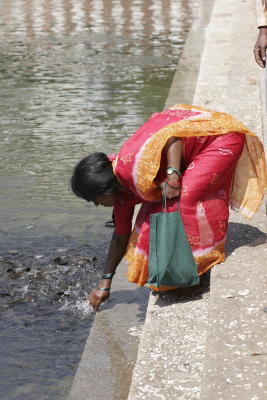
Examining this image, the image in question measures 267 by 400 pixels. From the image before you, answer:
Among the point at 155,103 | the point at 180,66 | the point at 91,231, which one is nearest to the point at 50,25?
the point at 180,66

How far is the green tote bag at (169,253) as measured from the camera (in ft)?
14.2

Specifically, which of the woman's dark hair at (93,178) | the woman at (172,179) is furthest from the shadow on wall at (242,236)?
the woman's dark hair at (93,178)

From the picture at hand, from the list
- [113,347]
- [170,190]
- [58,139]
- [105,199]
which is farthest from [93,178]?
[58,139]

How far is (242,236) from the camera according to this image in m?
4.93

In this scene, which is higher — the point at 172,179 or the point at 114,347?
the point at 172,179

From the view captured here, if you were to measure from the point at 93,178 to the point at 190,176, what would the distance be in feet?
1.50

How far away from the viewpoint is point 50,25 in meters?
14.2

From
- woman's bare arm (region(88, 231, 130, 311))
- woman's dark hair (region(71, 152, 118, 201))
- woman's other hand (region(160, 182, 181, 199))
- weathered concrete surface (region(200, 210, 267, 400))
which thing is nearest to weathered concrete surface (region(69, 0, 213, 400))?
woman's bare arm (region(88, 231, 130, 311))

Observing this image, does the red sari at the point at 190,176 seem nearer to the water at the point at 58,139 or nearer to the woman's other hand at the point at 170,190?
the woman's other hand at the point at 170,190

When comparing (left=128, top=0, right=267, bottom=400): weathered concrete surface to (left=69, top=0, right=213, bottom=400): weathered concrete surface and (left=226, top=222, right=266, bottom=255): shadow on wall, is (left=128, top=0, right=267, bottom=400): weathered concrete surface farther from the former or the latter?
(left=69, top=0, right=213, bottom=400): weathered concrete surface

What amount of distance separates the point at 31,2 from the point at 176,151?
12.9 meters

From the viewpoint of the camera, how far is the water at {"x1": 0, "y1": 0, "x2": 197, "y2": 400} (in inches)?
180

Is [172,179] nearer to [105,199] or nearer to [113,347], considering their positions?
[105,199]

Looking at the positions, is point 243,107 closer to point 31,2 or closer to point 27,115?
point 27,115
